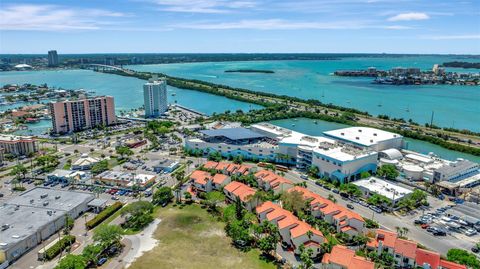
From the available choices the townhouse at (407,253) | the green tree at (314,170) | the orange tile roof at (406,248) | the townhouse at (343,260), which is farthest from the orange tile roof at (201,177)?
the orange tile roof at (406,248)

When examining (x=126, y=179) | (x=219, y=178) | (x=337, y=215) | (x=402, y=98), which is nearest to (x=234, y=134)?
(x=219, y=178)

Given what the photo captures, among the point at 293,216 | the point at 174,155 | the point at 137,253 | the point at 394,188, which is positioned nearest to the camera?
the point at 137,253

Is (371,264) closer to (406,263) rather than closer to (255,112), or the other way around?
(406,263)

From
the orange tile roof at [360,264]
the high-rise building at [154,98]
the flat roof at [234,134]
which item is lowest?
the orange tile roof at [360,264]

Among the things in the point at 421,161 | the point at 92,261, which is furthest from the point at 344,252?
the point at 421,161

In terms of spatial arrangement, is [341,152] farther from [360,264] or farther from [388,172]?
[360,264]

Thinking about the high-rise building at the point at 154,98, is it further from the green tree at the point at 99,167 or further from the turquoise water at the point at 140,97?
the green tree at the point at 99,167
